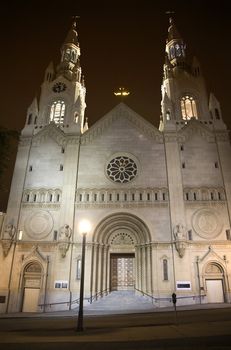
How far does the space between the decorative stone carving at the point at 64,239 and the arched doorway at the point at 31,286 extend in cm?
304

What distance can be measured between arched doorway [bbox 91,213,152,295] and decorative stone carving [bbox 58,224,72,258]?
267cm

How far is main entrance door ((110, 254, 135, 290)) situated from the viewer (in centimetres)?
2770

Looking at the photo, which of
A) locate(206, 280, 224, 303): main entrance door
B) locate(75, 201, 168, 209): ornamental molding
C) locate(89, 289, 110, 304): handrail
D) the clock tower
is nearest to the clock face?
the clock tower

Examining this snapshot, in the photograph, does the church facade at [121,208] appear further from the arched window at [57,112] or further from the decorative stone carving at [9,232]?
the arched window at [57,112]

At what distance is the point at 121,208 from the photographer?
27609mm

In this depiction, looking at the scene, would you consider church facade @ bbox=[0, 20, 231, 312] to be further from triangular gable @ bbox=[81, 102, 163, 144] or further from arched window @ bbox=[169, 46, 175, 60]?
arched window @ bbox=[169, 46, 175, 60]

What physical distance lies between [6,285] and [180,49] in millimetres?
41434

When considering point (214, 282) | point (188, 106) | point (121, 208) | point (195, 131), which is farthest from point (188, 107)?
point (214, 282)

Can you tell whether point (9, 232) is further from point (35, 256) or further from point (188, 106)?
point (188, 106)

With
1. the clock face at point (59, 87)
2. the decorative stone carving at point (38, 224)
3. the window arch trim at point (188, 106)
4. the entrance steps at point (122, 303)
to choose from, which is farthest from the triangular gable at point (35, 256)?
the window arch trim at point (188, 106)

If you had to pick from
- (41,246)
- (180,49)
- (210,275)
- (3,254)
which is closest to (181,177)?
(210,275)

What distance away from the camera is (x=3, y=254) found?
25.8 m

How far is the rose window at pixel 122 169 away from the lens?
29594 millimetres

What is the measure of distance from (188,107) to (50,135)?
18.5 m
